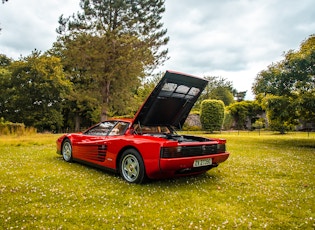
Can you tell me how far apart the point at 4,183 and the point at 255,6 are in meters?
9.87

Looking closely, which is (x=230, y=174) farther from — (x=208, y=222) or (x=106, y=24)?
(x=106, y=24)

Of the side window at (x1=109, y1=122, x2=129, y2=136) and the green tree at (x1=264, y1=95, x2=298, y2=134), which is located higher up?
the green tree at (x1=264, y1=95, x2=298, y2=134)

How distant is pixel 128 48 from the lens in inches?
640

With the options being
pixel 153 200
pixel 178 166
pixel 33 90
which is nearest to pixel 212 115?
pixel 33 90

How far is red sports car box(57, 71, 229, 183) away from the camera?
4.25 m

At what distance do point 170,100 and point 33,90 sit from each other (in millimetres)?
25802

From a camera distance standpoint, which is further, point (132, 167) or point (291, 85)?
point (291, 85)

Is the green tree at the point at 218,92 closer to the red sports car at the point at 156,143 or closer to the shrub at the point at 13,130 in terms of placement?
the shrub at the point at 13,130

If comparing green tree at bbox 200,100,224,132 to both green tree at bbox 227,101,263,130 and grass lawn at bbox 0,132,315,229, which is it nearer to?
green tree at bbox 227,101,263,130

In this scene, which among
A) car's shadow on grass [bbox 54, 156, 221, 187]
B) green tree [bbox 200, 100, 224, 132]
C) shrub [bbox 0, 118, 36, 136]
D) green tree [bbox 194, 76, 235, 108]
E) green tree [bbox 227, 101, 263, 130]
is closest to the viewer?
car's shadow on grass [bbox 54, 156, 221, 187]

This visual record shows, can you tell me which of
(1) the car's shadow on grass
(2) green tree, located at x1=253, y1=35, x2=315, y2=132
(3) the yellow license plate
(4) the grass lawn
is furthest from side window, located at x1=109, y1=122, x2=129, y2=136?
(2) green tree, located at x1=253, y1=35, x2=315, y2=132

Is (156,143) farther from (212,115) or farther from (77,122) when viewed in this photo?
(77,122)

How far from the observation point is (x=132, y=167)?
472 cm

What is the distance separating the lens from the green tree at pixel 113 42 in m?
15.9
